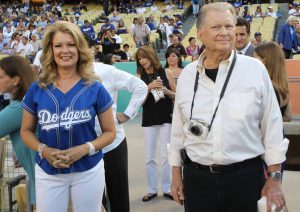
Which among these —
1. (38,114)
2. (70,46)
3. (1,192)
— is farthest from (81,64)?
(1,192)

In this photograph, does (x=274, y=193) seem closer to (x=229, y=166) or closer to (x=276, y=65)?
(x=229, y=166)

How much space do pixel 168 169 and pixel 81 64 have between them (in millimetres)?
2673

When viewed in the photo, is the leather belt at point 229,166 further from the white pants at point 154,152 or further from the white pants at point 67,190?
the white pants at point 154,152

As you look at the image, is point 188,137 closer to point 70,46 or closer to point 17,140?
point 70,46

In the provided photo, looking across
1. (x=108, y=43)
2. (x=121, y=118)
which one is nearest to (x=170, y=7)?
(x=108, y=43)

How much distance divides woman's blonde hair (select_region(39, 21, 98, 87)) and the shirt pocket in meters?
0.89

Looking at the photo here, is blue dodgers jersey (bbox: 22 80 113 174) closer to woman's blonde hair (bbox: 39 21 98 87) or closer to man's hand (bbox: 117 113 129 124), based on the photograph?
woman's blonde hair (bbox: 39 21 98 87)

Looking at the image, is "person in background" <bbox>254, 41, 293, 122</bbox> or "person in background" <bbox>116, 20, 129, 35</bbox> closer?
"person in background" <bbox>254, 41, 293, 122</bbox>

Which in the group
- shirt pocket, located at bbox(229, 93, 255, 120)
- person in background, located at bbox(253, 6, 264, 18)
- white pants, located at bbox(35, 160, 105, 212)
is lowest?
person in background, located at bbox(253, 6, 264, 18)

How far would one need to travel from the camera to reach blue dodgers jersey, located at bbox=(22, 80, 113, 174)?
280 centimetres

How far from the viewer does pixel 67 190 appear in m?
2.86

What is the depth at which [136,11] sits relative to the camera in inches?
1035

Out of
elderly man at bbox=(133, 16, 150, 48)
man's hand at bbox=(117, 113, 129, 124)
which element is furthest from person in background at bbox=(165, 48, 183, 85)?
elderly man at bbox=(133, 16, 150, 48)

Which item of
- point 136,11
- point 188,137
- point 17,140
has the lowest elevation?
point 136,11
